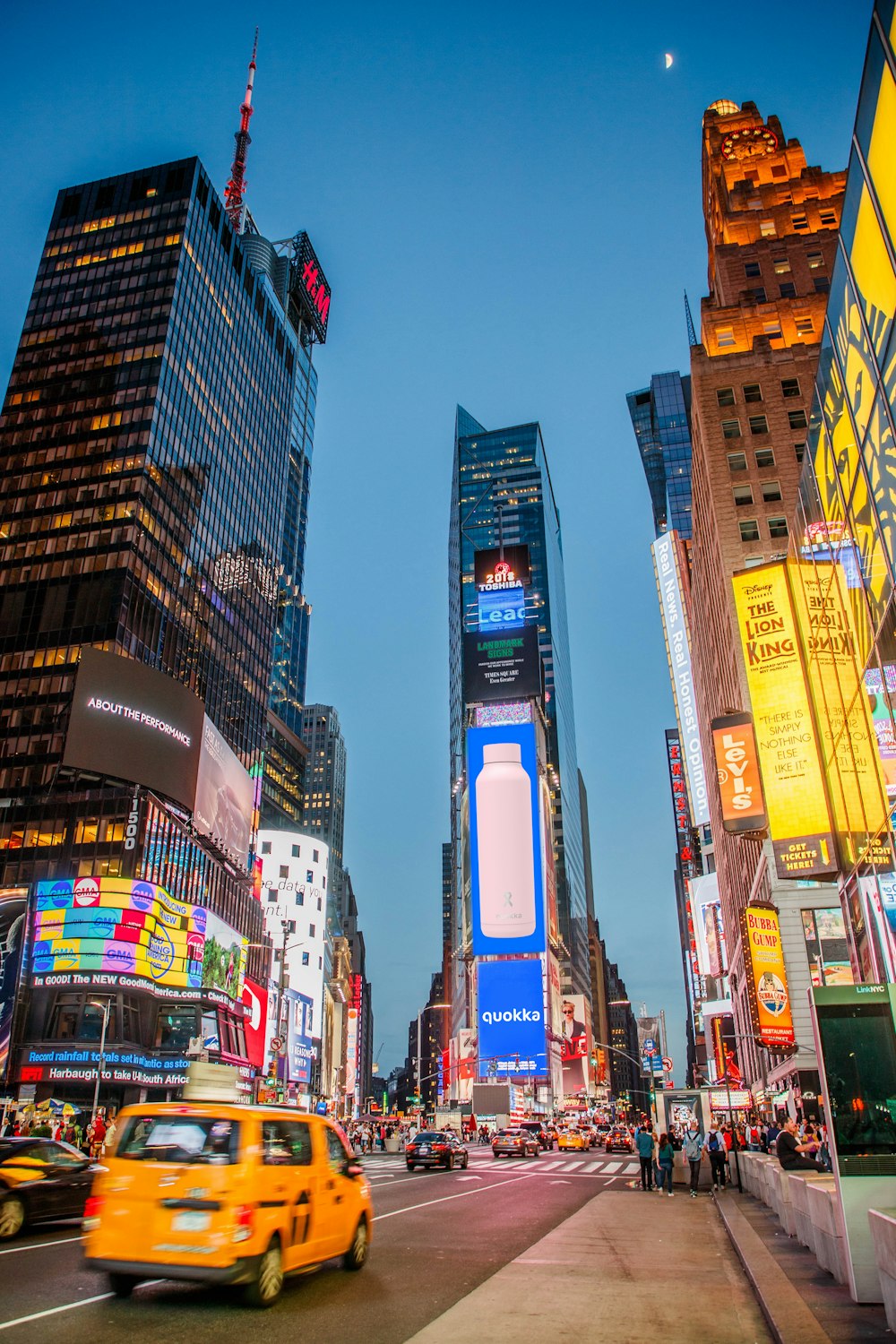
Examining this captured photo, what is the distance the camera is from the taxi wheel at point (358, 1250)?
11.0m

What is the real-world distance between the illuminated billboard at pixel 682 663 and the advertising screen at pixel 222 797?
46.2 metres

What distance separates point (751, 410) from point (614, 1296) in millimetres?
63422

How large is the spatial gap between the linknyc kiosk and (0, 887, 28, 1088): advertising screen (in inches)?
2140

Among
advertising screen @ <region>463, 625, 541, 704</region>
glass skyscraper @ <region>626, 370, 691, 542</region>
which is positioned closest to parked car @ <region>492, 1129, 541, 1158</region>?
advertising screen @ <region>463, 625, 541, 704</region>

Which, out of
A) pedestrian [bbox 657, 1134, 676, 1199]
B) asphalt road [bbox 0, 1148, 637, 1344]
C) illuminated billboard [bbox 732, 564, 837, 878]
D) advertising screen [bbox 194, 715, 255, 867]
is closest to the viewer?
asphalt road [bbox 0, 1148, 637, 1344]

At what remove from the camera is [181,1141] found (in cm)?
874

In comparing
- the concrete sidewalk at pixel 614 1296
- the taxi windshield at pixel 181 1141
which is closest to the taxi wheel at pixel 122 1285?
the taxi windshield at pixel 181 1141

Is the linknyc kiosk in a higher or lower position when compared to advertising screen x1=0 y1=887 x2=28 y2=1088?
lower

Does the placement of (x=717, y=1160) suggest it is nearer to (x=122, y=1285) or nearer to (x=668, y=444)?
(x=122, y=1285)

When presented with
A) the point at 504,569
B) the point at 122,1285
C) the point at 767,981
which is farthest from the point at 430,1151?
the point at 504,569

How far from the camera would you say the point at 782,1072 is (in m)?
46.9

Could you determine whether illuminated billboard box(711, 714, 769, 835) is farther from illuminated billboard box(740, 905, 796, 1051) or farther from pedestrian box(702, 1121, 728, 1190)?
pedestrian box(702, 1121, 728, 1190)

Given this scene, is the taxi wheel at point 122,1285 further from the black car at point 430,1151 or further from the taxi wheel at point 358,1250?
the black car at point 430,1151

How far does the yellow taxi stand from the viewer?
27.0ft
